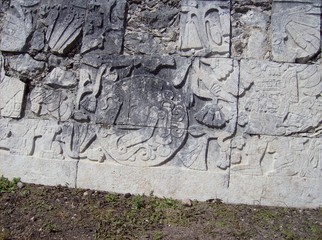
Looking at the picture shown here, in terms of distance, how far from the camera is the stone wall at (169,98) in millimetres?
4355

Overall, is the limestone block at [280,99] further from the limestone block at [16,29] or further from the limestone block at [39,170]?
the limestone block at [16,29]

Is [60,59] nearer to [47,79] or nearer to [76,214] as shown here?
[47,79]

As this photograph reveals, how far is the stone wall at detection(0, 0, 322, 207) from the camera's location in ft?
14.3

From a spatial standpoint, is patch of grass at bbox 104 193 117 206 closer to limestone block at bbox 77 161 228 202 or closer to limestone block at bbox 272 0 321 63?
limestone block at bbox 77 161 228 202

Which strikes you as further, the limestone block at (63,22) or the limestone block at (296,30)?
the limestone block at (63,22)

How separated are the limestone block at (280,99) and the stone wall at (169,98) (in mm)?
11

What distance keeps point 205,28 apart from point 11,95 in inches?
96.6

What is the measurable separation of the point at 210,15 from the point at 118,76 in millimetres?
1292

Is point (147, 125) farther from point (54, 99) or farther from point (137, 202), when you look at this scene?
point (54, 99)

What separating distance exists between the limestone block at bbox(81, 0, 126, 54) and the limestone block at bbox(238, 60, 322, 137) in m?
1.55

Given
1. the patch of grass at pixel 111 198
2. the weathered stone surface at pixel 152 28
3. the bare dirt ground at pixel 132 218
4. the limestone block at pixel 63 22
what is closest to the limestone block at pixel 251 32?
the weathered stone surface at pixel 152 28

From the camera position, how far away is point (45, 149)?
15.2 ft

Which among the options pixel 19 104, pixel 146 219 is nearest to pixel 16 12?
pixel 19 104

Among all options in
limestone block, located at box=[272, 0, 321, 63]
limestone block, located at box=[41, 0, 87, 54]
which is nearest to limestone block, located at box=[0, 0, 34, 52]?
limestone block, located at box=[41, 0, 87, 54]
